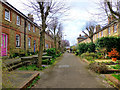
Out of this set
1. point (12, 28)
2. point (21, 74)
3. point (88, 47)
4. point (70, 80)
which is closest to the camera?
point (70, 80)

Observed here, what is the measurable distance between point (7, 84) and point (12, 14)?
37.9 ft

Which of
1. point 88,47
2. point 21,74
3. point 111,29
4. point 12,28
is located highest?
point 111,29

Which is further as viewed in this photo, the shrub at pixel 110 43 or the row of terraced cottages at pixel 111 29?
the shrub at pixel 110 43

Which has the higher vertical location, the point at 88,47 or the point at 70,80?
the point at 88,47

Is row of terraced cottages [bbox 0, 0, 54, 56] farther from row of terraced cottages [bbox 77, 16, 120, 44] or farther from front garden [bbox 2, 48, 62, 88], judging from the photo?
row of terraced cottages [bbox 77, 16, 120, 44]

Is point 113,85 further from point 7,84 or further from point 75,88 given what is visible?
point 7,84

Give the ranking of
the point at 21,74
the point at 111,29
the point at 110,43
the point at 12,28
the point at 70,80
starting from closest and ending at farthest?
the point at 70,80
the point at 21,74
the point at 12,28
the point at 110,43
the point at 111,29

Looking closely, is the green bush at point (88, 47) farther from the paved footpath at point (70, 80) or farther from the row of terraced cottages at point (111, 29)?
the paved footpath at point (70, 80)

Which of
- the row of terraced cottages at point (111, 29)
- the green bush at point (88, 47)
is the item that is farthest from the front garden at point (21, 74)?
the green bush at point (88, 47)

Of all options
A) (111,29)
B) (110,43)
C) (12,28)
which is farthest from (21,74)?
(111,29)

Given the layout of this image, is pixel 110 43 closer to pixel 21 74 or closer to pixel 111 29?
pixel 111 29

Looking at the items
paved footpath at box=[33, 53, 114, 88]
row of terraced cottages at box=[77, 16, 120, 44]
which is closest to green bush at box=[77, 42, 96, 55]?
row of terraced cottages at box=[77, 16, 120, 44]

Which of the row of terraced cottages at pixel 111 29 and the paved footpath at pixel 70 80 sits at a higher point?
the row of terraced cottages at pixel 111 29

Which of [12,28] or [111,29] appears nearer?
[12,28]
